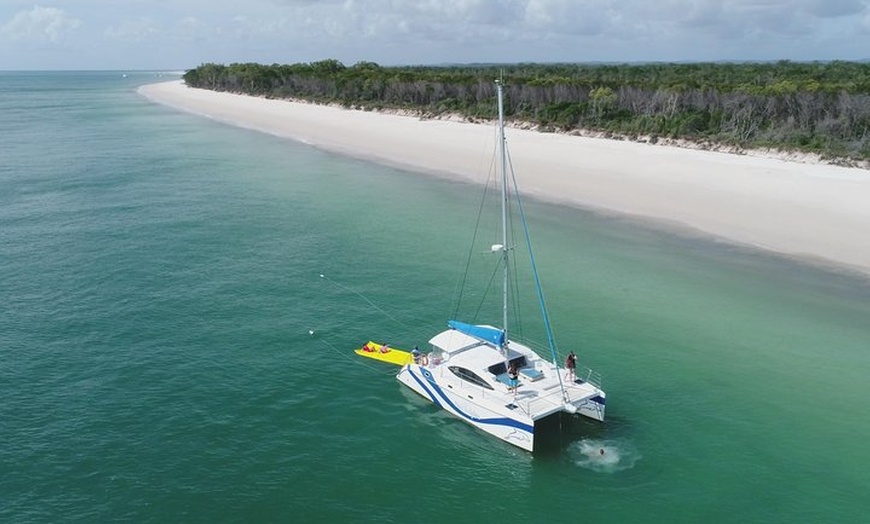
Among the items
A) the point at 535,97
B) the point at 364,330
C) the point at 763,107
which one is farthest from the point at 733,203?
the point at 535,97

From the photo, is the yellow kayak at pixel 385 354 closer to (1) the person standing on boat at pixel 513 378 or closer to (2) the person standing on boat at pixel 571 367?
(1) the person standing on boat at pixel 513 378

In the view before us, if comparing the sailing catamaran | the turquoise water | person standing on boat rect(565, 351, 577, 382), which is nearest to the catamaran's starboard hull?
the sailing catamaran

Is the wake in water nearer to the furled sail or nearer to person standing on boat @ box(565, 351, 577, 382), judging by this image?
person standing on boat @ box(565, 351, 577, 382)

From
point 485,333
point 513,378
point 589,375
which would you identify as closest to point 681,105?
point 589,375

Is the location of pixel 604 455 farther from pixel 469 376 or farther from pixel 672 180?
pixel 672 180

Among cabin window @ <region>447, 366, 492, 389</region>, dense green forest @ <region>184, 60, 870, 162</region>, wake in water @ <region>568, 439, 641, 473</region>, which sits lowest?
wake in water @ <region>568, 439, 641, 473</region>

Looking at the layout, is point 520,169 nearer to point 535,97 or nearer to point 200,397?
point 535,97

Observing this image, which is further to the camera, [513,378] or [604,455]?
[513,378]
